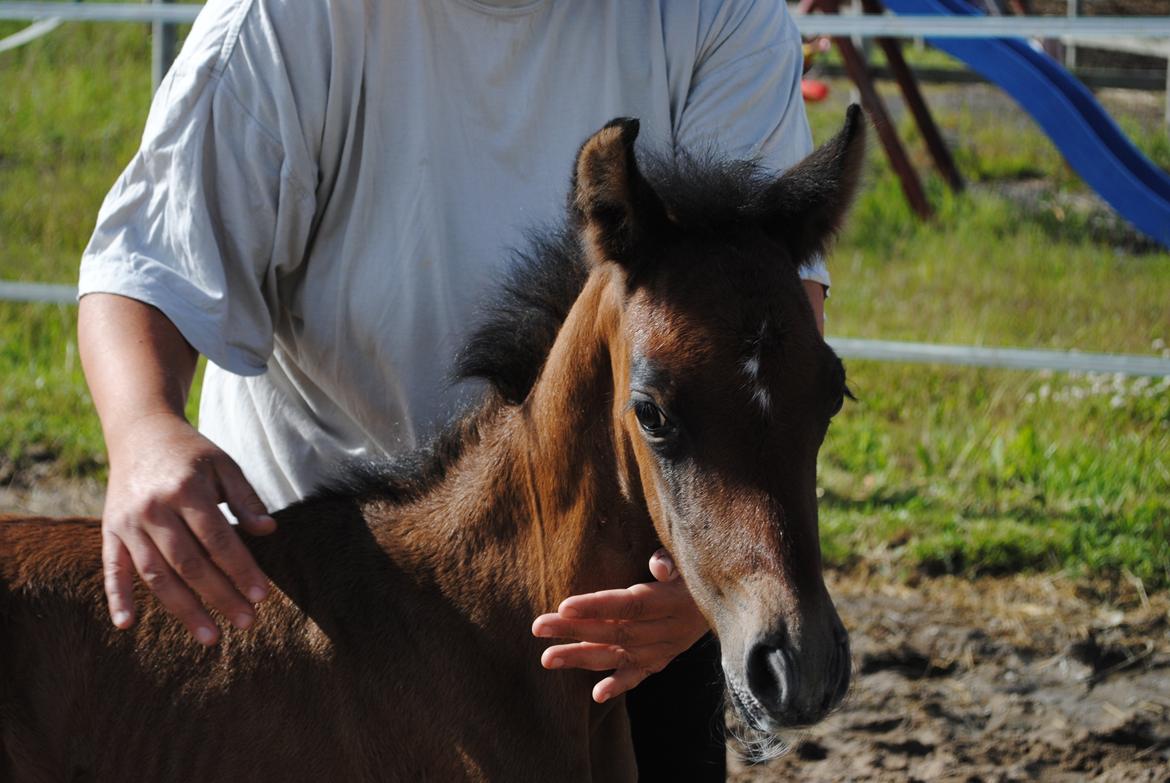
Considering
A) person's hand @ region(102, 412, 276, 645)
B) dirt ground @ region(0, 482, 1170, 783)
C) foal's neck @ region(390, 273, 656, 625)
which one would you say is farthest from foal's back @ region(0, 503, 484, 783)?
dirt ground @ region(0, 482, 1170, 783)

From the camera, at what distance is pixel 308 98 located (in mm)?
2324

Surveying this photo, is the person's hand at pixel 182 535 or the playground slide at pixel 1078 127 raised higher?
the person's hand at pixel 182 535

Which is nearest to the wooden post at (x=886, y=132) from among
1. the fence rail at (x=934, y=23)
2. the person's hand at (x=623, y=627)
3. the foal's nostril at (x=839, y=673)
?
the fence rail at (x=934, y=23)

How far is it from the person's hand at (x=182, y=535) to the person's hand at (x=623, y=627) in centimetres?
43

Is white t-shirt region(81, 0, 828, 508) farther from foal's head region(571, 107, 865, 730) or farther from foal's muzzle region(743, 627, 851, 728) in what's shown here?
foal's muzzle region(743, 627, 851, 728)

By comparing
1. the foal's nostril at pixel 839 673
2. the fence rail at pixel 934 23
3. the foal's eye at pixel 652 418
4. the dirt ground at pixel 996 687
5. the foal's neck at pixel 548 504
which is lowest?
the dirt ground at pixel 996 687

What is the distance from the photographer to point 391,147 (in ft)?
7.86

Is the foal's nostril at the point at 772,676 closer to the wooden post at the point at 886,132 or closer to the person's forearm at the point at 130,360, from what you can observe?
the person's forearm at the point at 130,360

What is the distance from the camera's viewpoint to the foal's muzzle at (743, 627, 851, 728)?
1770 millimetres

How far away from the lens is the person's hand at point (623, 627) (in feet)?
6.61

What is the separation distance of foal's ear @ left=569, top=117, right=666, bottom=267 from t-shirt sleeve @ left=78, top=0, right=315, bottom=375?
560 mm

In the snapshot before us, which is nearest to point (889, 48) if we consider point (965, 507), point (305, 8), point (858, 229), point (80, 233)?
point (858, 229)

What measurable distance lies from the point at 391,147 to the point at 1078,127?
446cm

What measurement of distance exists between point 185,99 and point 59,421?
3727mm
